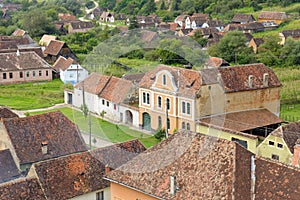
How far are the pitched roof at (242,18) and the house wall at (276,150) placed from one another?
65.7 m

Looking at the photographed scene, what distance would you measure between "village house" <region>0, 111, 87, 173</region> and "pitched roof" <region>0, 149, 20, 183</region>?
19 cm

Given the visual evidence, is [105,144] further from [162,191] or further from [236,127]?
[236,127]

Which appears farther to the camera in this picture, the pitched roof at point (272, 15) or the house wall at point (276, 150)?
the pitched roof at point (272, 15)

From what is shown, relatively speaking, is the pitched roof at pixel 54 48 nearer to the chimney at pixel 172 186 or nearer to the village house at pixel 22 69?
the village house at pixel 22 69

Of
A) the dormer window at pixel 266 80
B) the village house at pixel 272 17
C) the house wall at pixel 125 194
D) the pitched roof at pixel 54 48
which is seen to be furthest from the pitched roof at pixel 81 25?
the house wall at pixel 125 194

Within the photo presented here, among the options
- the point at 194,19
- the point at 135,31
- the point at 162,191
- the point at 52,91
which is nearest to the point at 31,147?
the point at 162,191

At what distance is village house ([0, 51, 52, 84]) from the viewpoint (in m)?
49.6

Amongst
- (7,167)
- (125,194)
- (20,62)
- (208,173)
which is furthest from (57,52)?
(208,173)

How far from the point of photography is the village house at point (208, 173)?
13547 mm

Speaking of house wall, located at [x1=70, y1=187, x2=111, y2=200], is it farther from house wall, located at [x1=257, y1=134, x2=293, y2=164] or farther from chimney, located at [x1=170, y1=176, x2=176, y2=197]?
house wall, located at [x1=257, y1=134, x2=293, y2=164]

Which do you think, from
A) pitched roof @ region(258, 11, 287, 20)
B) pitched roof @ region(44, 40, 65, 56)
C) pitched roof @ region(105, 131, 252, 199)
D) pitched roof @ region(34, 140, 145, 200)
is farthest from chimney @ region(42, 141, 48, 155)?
pitched roof @ region(258, 11, 287, 20)

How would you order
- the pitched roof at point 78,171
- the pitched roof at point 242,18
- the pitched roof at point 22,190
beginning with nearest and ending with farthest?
the pitched roof at point 22,190
the pitched roof at point 78,171
the pitched roof at point 242,18

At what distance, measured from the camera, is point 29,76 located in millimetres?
50625

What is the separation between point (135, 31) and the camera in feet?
36.1
